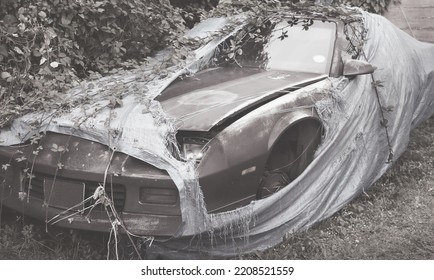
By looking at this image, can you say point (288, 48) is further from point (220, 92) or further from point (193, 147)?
point (193, 147)

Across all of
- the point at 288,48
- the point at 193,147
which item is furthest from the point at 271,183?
the point at 288,48

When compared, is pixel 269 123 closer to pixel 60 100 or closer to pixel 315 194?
pixel 315 194

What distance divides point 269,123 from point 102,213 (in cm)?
122

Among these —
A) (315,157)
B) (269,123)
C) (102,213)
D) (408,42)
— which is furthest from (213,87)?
(408,42)

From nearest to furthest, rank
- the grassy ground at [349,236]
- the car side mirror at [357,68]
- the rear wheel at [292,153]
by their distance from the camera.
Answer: the grassy ground at [349,236] < the rear wheel at [292,153] < the car side mirror at [357,68]

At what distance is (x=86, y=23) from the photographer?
5035 mm

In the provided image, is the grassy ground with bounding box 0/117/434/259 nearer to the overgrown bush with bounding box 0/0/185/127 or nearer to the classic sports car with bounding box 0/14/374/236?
the classic sports car with bounding box 0/14/374/236

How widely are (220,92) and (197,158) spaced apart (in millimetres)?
758

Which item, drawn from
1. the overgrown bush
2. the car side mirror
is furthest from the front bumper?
the car side mirror

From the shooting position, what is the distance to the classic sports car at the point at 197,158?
3.33 meters

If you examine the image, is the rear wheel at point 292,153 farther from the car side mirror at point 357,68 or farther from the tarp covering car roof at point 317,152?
the car side mirror at point 357,68

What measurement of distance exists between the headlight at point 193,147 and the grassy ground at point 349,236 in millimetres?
847

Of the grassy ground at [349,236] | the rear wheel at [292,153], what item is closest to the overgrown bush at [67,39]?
the grassy ground at [349,236]

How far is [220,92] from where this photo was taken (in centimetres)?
393
